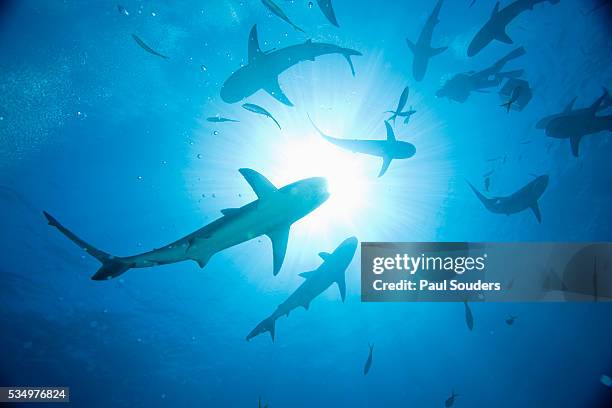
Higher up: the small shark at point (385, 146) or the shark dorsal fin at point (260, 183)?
the small shark at point (385, 146)

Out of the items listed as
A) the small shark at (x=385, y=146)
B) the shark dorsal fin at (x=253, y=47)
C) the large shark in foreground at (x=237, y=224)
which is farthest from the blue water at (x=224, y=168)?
the shark dorsal fin at (x=253, y=47)

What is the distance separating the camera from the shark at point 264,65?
6.81 meters

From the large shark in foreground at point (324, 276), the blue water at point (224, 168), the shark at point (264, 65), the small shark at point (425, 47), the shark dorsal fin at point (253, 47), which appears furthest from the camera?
the blue water at point (224, 168)

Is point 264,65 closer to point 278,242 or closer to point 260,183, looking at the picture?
point 260,183

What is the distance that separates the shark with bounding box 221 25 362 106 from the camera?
22.3 ft

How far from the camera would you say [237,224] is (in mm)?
5152

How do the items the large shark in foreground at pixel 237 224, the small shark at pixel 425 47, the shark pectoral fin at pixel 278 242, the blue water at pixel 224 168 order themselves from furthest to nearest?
the blue water at pixel 224 168 < the small shark at pixel 425 47 < the shark pectoral fin at pixel 278 242 < the large shark in foreground at pixel 237 224

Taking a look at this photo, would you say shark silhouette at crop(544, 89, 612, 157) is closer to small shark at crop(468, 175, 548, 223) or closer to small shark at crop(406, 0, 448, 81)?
small shark at crop(468, 175, 548, 223)

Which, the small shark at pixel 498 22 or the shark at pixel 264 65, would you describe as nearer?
the shark at pixel 264 65

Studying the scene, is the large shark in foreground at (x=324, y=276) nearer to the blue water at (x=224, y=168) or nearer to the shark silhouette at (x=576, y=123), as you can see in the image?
the blue water at (x=224, y=168)

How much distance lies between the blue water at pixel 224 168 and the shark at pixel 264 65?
2.47 m

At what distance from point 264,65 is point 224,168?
5388 mm

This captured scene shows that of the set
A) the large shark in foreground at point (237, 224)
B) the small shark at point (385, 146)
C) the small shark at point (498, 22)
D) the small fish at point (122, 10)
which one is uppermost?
the small fish at point (122, 10)

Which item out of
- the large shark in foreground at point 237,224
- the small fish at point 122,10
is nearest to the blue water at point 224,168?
the small fish at point 122,10
